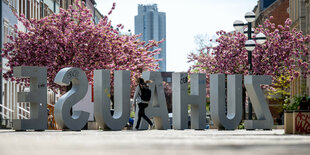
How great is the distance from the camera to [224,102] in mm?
26719

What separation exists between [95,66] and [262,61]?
9276mm

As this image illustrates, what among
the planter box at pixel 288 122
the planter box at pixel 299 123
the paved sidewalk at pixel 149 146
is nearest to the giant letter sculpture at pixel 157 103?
the planter box at pixel 288 122

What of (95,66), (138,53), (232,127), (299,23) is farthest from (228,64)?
(299,23)

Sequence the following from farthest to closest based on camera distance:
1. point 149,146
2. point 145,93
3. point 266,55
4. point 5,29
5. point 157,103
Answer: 1. point 5,29
2. point 266,55
3. point 157,103
4. point 145,93
5. point 149,146

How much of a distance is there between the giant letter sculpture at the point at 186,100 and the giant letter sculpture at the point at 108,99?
7.08ft

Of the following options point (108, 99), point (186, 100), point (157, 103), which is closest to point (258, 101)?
point (186, 100)

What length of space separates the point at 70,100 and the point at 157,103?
11.6ft

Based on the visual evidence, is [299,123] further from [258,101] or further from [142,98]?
[258,101]

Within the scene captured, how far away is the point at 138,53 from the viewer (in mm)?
41281

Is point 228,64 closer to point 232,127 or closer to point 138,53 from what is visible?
point 138,53

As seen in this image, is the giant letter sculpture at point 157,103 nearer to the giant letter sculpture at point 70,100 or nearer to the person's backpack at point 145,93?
the person's backpack at point 145,93

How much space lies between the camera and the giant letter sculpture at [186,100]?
2605 cm

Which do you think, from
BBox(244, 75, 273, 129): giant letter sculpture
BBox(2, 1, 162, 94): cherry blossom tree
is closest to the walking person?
BBox(244, 75, 273, 129): giant letter sculpture

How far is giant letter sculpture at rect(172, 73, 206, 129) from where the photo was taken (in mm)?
26047
